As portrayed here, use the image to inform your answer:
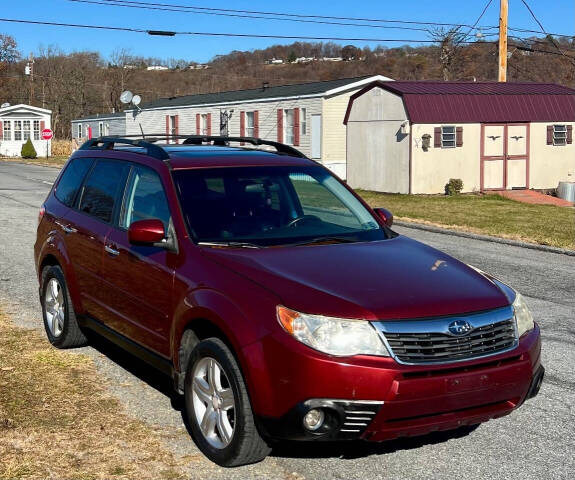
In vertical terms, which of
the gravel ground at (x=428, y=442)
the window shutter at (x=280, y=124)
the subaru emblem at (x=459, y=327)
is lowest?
the gravel ground at (x=428, y=442)

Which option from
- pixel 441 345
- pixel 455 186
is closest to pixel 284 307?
pixel 441 345

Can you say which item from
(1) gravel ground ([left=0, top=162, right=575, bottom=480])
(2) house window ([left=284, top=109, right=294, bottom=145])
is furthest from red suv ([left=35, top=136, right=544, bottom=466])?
(2) house window ([left=284, top=109, right=294, bottom=145])

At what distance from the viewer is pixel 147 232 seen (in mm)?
5160

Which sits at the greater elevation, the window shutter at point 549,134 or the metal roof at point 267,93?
the metal roof at point 267,93

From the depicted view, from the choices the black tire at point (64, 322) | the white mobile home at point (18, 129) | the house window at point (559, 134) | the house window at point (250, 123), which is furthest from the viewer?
the white mobile home at point (18, 129)

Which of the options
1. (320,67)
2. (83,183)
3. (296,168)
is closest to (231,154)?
(296,168)

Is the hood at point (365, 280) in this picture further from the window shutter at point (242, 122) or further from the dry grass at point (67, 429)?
the window shutter at point (242, 122)

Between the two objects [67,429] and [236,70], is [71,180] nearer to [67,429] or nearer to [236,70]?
[67,429]

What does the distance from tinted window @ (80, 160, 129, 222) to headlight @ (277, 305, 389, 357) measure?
246 centimetres

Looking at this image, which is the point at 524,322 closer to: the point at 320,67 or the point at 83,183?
the point at 83,183

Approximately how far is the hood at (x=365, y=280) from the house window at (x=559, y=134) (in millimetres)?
26726

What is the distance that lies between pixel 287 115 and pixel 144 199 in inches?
1248

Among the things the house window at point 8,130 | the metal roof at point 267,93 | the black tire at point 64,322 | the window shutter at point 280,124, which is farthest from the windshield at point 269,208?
the house window at point 8,130

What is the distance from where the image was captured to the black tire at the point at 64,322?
22.7ft
